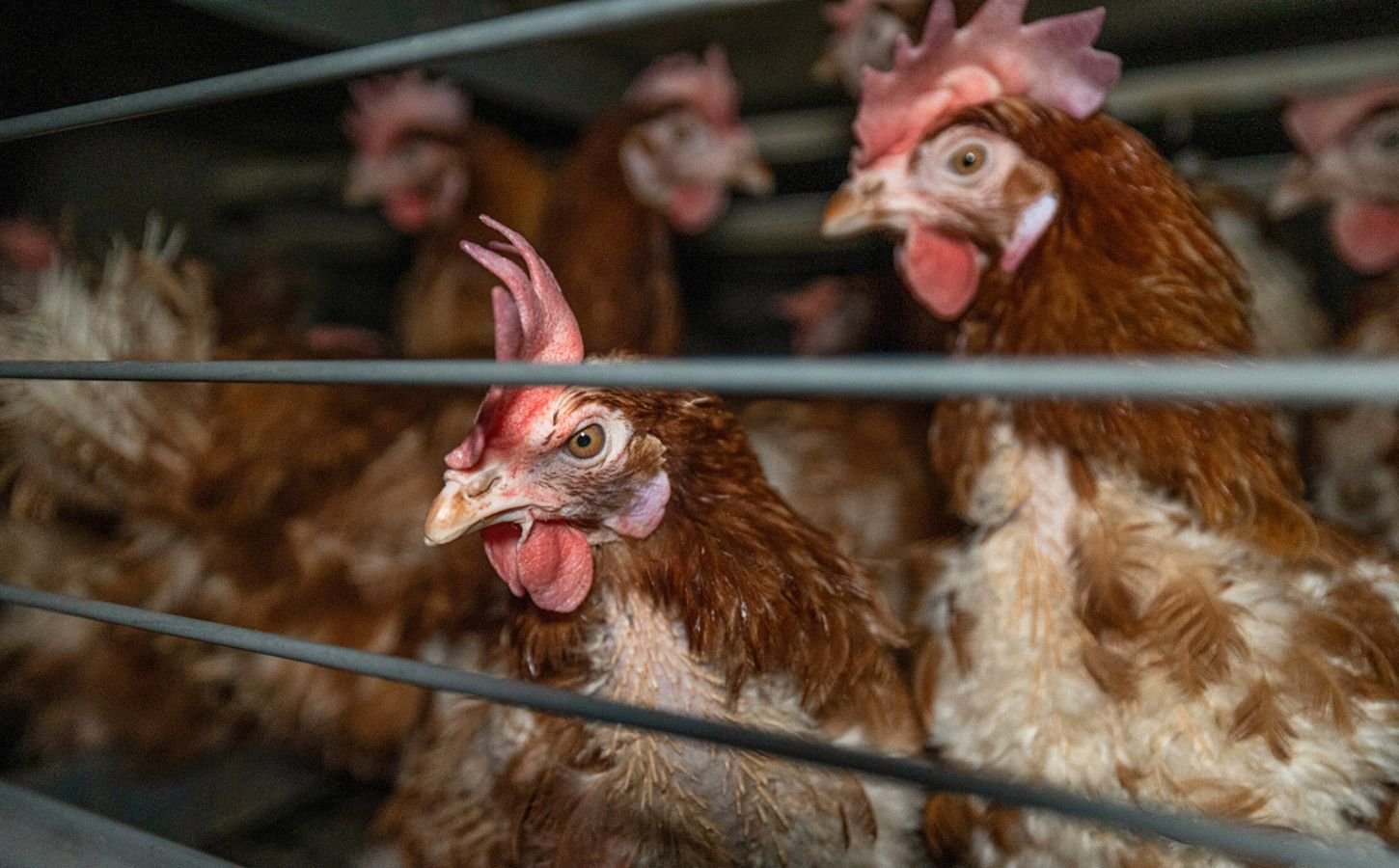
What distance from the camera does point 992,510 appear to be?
1.06 metres

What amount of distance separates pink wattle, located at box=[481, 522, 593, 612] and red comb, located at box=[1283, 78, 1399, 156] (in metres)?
1.77

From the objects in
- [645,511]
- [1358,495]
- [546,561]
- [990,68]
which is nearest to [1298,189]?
[1358,495]

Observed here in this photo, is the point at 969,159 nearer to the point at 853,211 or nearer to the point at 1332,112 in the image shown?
the point at 853,211

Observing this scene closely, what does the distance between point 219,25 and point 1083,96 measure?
1.92m

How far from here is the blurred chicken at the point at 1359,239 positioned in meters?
1.55

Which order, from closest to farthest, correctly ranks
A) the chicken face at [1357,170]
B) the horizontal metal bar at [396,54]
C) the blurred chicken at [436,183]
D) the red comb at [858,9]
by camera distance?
the horizontal metal bar at [396,54] → the chicken face at [1357,170] → the red comb at [858,9] → the blurred chicken at [436,183]

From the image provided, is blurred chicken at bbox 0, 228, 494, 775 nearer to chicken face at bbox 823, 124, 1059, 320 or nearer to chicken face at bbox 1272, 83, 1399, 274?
chicken face at bbox 823, 124, 1059, 320

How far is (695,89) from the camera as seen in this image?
213 centimetres

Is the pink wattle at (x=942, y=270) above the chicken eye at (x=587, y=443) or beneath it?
above

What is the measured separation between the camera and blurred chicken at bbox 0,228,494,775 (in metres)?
1.51

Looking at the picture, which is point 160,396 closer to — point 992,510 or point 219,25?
point 219,25

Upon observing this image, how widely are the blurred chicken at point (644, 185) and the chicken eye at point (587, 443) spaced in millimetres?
1243

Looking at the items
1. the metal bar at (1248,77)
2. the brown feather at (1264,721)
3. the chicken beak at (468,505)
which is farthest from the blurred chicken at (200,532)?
the metal bar at (1248,77)

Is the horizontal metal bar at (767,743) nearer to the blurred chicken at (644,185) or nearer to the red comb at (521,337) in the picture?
the red comb at (521,337)
